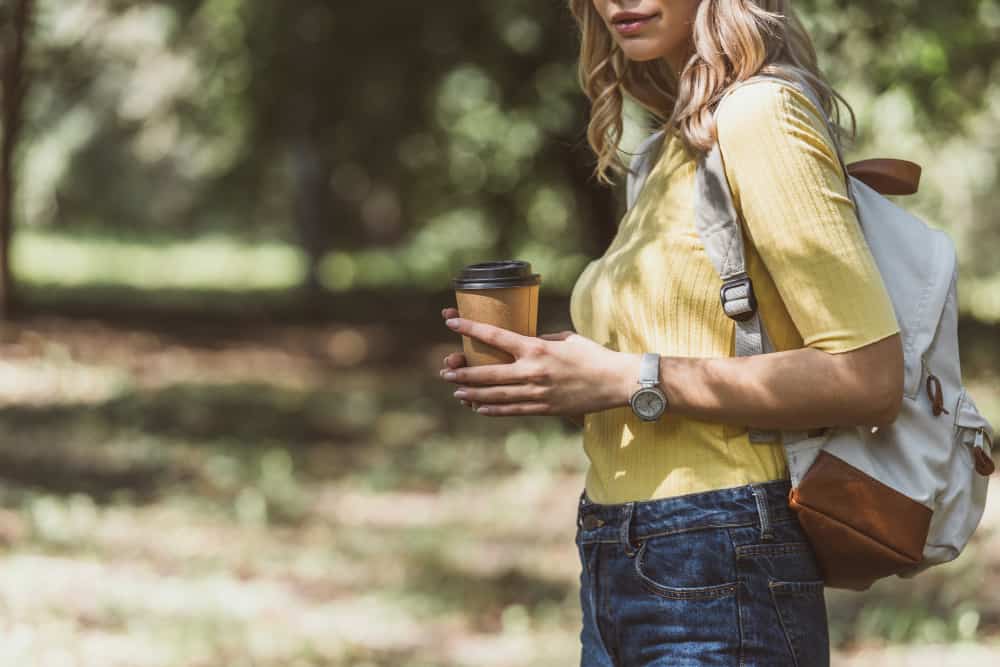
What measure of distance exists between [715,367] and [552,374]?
0.22 m

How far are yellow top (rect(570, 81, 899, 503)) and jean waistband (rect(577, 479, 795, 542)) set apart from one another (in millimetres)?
16

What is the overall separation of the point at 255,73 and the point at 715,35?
44.1 feet

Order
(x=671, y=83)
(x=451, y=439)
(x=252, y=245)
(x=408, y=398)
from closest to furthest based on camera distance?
(x=671, y=83)
(x=451, y=439)
(x=408, y=398)
(x=252, y=245)

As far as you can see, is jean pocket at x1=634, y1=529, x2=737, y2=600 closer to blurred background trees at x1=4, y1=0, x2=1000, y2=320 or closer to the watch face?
the watch face

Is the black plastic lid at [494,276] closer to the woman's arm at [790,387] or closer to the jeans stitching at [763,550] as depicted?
the woman's arm at [790,387]

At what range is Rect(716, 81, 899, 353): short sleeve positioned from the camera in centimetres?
157

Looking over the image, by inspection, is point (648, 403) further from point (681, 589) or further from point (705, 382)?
point (681, 589)

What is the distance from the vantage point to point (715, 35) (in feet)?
5.65

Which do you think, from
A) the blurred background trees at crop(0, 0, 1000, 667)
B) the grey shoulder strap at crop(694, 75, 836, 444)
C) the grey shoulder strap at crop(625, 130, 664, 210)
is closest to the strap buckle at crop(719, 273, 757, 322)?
the grey shoulder strap at crop(694, 75, 836, 444)

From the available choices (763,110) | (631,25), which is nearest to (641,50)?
(631,25)

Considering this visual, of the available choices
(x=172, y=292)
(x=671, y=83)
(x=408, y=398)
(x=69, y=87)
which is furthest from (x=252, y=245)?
(x=671, y=83)

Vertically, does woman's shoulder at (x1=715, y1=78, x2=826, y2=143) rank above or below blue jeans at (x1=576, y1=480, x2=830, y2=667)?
above

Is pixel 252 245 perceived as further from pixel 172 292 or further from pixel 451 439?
pixel 451 439

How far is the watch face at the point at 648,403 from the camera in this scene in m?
1.67
